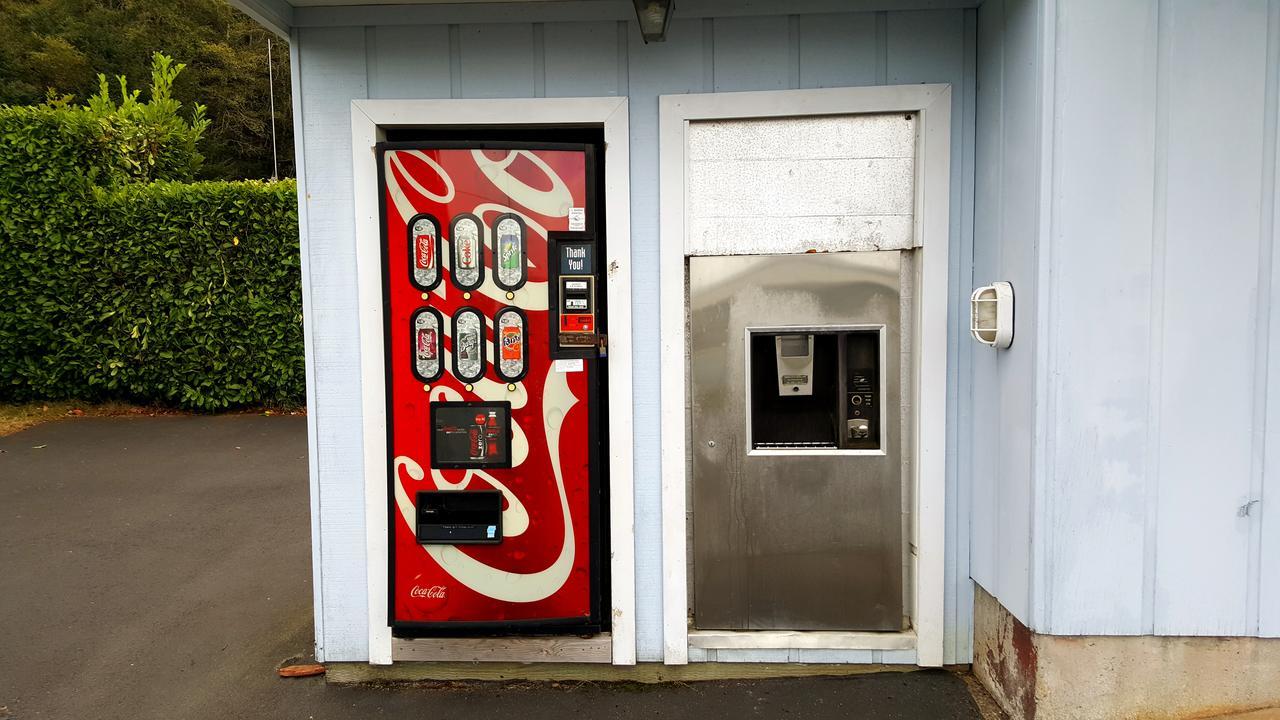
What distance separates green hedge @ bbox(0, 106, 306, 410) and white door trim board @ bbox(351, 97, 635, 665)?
18.8 feet

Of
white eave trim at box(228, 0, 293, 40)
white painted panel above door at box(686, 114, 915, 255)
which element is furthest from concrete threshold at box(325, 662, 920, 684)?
white eave trim at box(228, 0, 293, 40)

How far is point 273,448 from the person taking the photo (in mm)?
7117

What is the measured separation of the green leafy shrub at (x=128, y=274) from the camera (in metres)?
7.67

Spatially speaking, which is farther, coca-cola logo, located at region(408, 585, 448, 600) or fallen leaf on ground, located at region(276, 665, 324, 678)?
fallen leaf on ground, located at region(276, 665, 324, 678)

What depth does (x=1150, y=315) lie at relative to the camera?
242 cm

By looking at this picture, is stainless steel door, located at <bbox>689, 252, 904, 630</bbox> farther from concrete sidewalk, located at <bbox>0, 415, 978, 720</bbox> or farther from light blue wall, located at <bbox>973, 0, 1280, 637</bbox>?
light blue wall, located at <bbox>973, 0, 1280, 637</bbox>

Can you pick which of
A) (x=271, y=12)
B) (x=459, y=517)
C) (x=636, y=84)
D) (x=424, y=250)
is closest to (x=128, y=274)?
(x=271, y=12)

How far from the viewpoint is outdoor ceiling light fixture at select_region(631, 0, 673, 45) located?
258cm

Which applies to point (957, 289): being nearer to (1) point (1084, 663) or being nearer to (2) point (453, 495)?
(1) point (1084, 663)

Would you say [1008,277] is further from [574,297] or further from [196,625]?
[196,625]

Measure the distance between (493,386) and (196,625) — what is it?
2.26m

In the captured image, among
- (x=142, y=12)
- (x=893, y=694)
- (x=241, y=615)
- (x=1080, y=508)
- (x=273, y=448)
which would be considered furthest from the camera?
(x=142, y=12)

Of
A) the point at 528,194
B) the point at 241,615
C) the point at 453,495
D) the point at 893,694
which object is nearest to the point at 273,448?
the point at 241,615

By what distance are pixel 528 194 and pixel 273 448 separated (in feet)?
18.2
